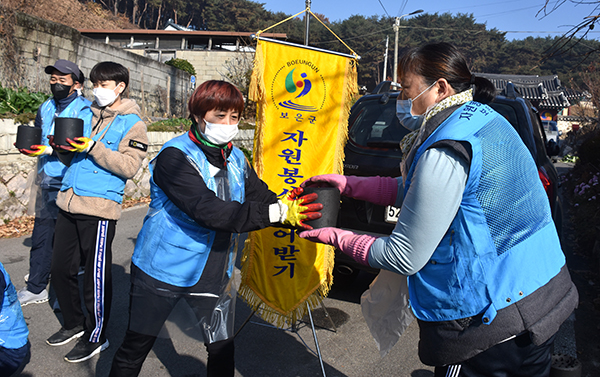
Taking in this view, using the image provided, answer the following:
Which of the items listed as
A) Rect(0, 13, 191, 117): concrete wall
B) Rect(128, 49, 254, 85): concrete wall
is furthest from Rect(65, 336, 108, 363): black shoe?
Rect(128, 49, 254, 85): concrete wall

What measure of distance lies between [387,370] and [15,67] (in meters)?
9.97

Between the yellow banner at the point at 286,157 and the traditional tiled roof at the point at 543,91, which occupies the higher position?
the traditional tiled roof at the point at 543,91

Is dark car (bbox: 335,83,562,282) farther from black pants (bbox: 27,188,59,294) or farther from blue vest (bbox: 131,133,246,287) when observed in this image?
black pants (bbox: 27,188,59,294)

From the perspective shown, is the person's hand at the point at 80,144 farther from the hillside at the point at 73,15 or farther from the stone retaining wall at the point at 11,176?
the hillside at the point at 73,15

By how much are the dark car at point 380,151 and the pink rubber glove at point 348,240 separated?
145cm

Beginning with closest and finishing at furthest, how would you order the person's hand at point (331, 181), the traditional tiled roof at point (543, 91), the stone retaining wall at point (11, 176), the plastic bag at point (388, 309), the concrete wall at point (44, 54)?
the plastic bag at point (388, 309) → the person's hand at point (331, 181) → the stone retaining wall at point (11, 176) → the concrete wall at point (44, 54) → the traditional tiled roof at point (543, 91)

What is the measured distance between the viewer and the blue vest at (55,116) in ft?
9.87

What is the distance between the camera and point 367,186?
204cm

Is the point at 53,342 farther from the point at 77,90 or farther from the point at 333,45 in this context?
the point at 333,45

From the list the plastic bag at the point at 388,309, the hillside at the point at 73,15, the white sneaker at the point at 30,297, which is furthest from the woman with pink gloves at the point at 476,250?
the hillside at the point at 73,15

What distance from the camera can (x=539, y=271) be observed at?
4.49 ft

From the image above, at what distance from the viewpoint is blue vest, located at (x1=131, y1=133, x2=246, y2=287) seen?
196 cm

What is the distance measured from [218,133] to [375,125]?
2190mm

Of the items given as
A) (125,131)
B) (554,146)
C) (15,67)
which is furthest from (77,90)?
(15,67)
